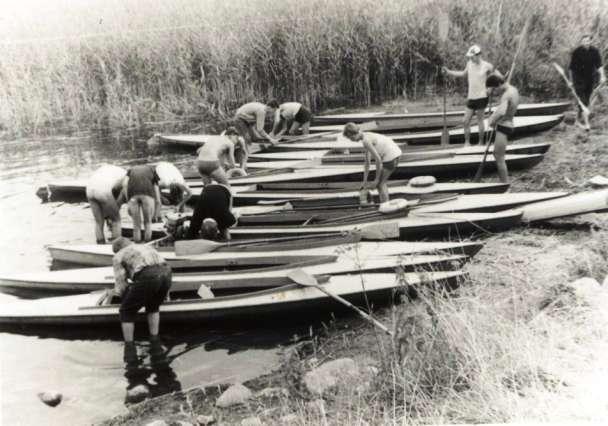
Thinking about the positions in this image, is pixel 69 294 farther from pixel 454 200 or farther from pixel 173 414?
pixel 454 200

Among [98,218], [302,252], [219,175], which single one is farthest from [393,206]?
[98,218]

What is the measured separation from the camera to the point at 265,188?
1156 cm

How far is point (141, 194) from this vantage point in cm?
955

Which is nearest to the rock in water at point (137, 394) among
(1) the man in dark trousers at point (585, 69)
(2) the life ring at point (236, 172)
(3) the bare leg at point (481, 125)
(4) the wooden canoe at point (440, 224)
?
(4) the wooden canoe at point (440, 224)

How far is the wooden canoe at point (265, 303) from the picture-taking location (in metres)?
7.32

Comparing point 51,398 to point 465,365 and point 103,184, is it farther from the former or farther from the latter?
point 465,365

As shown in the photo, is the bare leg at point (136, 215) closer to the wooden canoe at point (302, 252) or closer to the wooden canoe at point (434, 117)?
the wooden canoe at point (302, 252)

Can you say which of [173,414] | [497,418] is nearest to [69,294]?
[173,414]

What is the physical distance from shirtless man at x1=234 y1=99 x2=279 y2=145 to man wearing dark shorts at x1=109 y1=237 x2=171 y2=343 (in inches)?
286

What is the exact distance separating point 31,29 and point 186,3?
4779 millimetres

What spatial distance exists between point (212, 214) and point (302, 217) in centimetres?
157

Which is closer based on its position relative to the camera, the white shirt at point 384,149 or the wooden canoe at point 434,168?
the white shirt at point 384,149

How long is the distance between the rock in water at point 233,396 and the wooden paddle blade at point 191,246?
10.1ft

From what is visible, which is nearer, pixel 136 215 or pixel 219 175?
pixel 136 215
